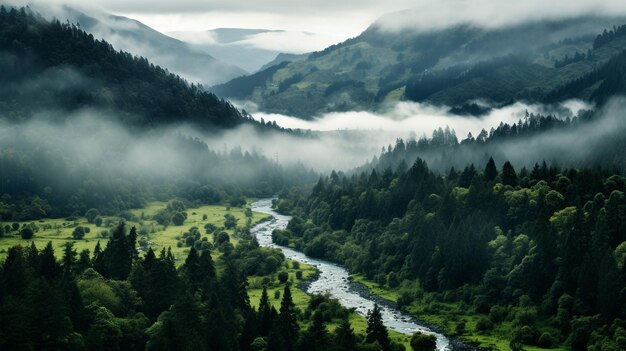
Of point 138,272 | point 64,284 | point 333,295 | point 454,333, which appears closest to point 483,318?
point 454,333

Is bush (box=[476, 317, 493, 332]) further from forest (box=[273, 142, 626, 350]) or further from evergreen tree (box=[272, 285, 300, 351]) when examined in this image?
evergreen tree (box=[272, 285, 300, 351])

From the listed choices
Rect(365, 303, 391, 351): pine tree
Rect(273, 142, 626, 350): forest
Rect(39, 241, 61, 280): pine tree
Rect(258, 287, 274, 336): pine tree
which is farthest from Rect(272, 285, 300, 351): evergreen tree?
Rect(273, 142, 626, 350): forest

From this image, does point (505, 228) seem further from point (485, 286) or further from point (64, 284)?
point (64, 284)

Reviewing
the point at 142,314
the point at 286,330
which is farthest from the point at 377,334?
the point at 142,314

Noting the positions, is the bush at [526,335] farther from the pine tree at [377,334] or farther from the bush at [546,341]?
the pine tree at [377,334]

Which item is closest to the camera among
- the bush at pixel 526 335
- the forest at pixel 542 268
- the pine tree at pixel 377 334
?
the pine tree at pixel 377 334

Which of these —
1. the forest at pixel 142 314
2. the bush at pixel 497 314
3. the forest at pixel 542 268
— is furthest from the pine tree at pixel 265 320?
the bush at pixel 497 314

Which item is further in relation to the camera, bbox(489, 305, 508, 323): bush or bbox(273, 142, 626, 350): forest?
bbox(489, 305, 508, 323): bush

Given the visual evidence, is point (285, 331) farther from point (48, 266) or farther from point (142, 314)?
point (48, 266)
